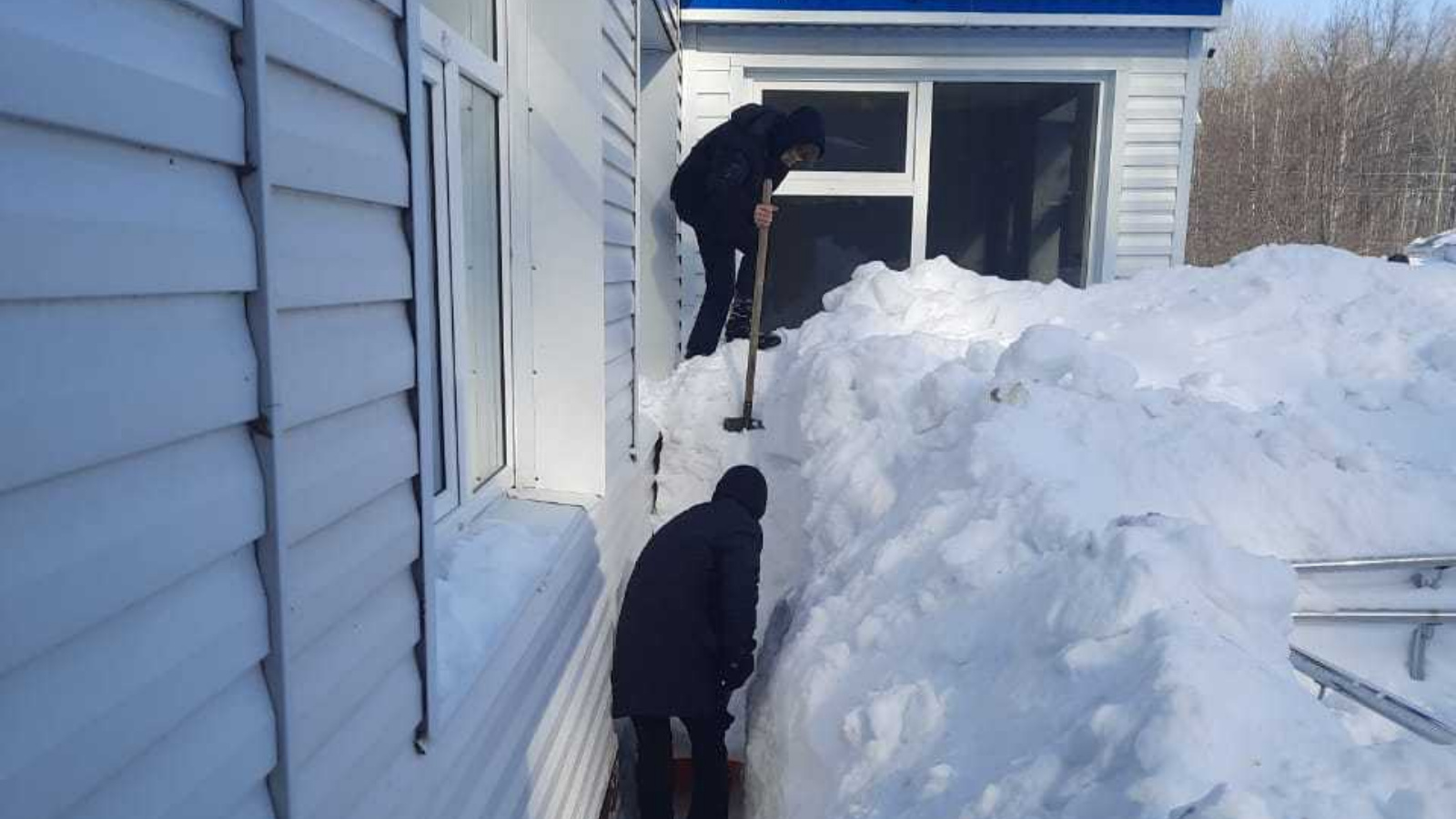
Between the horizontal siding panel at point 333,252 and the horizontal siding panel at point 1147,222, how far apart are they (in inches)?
283

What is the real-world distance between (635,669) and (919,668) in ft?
4.69

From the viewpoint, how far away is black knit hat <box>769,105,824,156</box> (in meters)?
6.23

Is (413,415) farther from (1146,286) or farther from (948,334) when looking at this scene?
(1146,286)

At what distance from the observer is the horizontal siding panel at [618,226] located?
391 centimetres

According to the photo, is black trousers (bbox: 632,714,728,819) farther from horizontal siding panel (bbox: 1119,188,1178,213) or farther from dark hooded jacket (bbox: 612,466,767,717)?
horizontal siding panel (bbox: 1119,188,1178,213)

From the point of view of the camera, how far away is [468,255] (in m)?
3.18

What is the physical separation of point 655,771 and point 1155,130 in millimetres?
6275

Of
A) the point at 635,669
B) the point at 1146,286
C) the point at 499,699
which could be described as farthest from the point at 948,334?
the point at 499,699

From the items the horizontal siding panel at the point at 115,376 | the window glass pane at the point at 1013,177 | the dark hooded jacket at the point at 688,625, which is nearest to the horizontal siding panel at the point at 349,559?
the horizontal siding panel at the point at 115,376

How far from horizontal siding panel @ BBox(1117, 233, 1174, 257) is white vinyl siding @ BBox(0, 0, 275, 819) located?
25.1 ft

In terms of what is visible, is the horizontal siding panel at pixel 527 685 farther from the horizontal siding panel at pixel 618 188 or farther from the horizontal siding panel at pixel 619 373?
the horizontal siding panel at pixel 618 188

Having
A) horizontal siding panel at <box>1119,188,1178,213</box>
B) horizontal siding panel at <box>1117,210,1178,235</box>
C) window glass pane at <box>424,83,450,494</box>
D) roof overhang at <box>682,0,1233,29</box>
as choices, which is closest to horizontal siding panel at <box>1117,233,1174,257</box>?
horizontal siding panel at <box>1117,210,1178,235</box>

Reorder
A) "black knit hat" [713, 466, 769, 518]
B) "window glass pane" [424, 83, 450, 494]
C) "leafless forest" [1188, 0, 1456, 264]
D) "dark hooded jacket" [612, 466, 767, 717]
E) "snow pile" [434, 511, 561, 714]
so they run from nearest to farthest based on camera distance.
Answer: "snow pile" [434, 511, 561, 714], "window glass pane" [424, 83, 450, 494], "dark hooded jacket" [612, 466, 767, 717], "black knit hat" [713, 466, 769, 518], "leafless forest" [1188, 0, 1456, 264]

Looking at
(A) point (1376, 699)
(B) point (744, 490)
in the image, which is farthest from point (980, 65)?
(A) point (1376, 699)
